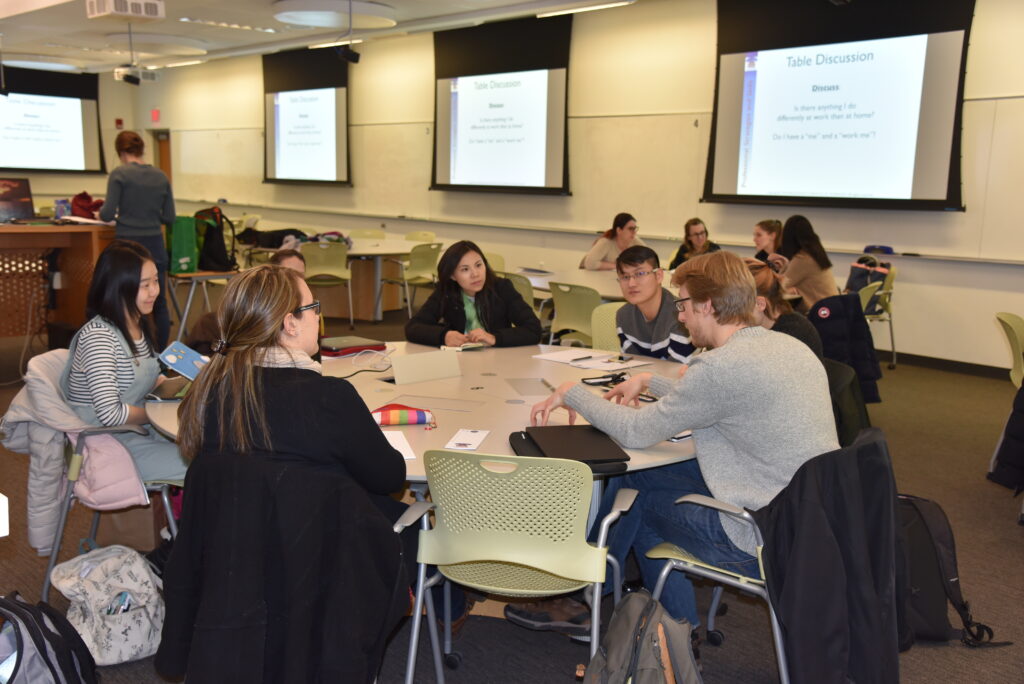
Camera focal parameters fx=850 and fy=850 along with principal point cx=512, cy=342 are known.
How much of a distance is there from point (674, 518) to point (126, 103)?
640 inches

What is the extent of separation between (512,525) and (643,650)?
41 cm

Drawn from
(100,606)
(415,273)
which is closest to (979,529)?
(100,606)

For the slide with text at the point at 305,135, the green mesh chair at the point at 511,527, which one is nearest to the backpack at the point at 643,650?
the green mesh chair at the point at 511,527

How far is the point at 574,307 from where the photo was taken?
527 cm

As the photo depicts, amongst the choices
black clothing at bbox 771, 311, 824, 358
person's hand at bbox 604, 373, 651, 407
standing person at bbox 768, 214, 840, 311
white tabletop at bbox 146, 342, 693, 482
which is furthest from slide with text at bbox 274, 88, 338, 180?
person's hand at bbox 604, 373, 651, 407

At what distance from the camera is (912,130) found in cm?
661

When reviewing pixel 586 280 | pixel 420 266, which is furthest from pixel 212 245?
pixel 586 280

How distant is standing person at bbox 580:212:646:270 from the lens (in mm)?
6805

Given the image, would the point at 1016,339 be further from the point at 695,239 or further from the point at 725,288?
the point at 695,239

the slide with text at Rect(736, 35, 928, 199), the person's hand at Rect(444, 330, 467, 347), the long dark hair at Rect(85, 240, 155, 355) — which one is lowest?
the person's hand at Rect(444, 330, 467, 347)

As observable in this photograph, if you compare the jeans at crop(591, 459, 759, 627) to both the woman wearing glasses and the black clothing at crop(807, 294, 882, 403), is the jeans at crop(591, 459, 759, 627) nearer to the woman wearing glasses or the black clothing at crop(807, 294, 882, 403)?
the woman wearing glasses

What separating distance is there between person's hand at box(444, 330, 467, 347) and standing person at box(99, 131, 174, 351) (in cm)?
354

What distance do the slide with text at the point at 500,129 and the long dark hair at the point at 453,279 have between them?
5526 mm

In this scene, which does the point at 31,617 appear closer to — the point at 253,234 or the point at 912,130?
the point at 912,130
